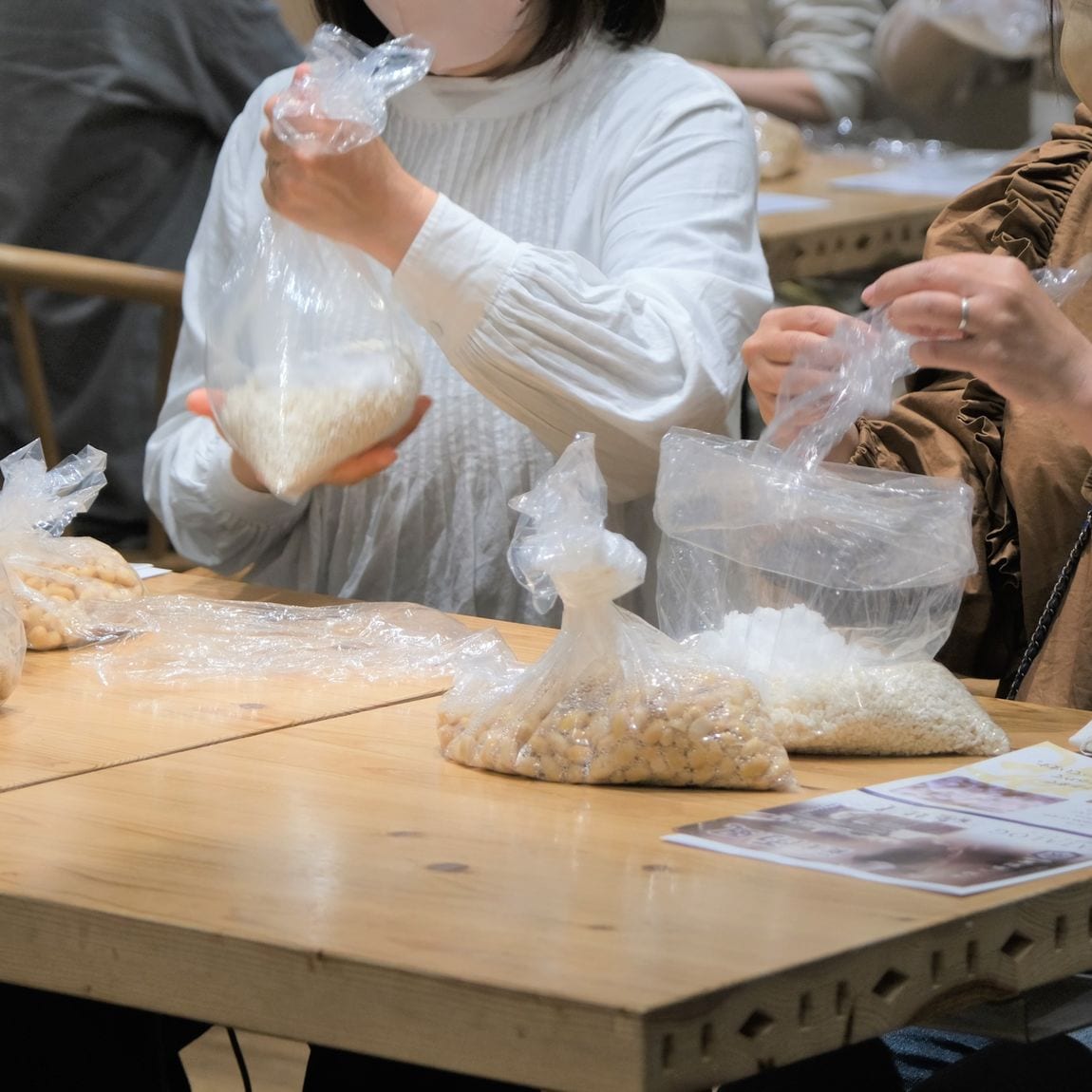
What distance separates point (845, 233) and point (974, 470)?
4.30 ft

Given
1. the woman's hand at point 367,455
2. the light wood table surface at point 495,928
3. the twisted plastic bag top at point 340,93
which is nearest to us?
the light wood table surface at point 495,928

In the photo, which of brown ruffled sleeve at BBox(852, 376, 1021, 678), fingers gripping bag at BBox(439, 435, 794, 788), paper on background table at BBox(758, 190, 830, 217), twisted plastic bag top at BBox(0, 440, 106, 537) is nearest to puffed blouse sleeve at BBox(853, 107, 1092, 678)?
brown ruffled sleeve at BBox(852, 376, 1021, 678)

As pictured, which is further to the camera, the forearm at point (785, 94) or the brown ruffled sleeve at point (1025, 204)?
the forearm at point (785, 94)

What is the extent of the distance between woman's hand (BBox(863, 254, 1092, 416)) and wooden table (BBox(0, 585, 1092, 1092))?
1.13 ft

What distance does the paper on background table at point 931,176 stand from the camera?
3.08 metres

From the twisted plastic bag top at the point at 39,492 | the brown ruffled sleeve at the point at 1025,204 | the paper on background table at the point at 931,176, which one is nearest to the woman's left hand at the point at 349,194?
the twisted plastic bag top at the point at 39,492

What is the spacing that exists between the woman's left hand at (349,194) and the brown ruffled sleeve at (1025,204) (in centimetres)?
46

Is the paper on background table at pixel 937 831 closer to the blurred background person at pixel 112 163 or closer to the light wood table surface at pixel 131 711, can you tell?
the light wood table surface at pixel 131 711

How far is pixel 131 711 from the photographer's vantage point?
1.12 metres

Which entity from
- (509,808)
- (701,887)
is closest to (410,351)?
(509,808)

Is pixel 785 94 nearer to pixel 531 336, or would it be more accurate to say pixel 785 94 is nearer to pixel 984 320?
pixel 531 336

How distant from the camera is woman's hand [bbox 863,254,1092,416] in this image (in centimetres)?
111

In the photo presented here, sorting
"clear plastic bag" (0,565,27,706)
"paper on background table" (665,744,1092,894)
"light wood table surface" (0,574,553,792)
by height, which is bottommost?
"light wood table surface" (0,574,553,792)

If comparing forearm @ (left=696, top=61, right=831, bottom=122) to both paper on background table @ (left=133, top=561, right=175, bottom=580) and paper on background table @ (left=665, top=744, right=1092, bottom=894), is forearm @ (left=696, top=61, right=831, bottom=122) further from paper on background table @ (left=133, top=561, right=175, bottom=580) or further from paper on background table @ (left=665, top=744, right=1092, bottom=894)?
paper on background table @ (left=665, top=744, right=1092, bottom=894)
